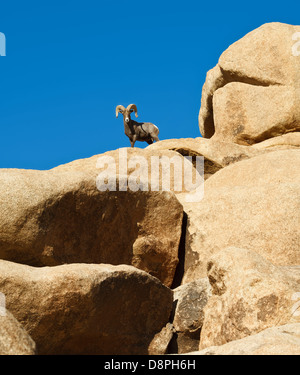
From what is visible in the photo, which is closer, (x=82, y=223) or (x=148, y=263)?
(x=82, y=223)

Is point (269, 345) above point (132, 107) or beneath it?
beneath

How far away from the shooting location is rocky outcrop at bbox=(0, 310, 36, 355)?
4.29 m

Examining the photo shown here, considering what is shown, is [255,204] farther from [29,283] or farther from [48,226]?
[29,283]

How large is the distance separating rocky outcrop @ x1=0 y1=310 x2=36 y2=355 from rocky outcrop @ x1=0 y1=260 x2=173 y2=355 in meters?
1.20

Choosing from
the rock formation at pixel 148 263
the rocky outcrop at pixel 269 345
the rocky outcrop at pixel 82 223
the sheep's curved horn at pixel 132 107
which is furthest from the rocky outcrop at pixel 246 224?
the sheep's curved horn at pixel 132 107

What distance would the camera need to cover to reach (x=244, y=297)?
20.1 ft

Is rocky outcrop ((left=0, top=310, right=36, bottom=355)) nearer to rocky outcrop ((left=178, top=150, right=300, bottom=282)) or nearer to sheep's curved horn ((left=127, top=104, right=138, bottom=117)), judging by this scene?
rocky outcrop ((left=178, top=150, right=300, bottom=282))

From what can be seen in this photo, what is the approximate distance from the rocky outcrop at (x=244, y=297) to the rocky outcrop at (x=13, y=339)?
2.30 meters

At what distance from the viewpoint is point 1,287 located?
5684 millimetres

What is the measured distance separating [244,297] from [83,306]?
61.2 inches

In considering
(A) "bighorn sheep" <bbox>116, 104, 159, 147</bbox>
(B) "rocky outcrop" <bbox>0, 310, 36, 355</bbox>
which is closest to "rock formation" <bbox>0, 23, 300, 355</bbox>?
(B) "rocky outcrop" <bbox>0, 310, 36, 355</bbox>

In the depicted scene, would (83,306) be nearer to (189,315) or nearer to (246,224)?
(189,315)

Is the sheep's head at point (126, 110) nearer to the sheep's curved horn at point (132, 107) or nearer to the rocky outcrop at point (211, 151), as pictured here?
the sheep's curved horn at point (132, 107)

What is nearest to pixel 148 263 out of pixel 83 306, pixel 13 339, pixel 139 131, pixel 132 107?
pixel 83 306
